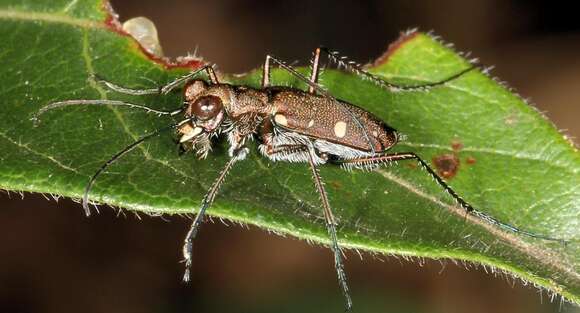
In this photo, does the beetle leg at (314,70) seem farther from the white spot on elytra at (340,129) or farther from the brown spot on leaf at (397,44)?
the brown spot on leaf at (397,44)

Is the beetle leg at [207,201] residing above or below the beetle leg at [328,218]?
below

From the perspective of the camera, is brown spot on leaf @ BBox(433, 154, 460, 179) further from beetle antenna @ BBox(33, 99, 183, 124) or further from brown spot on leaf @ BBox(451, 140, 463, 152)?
beetle antenna @ BBox(33, 99, 183, 124)

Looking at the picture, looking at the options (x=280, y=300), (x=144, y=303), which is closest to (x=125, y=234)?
(x=144, y=303)

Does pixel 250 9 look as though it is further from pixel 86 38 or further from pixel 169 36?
pixel 86 38

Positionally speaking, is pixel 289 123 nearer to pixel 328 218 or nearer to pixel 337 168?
pixel 337 168

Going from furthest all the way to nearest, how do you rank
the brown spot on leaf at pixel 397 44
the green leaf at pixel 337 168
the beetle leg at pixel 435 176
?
1. the brown spot on leaf at pixel 397 44
2. the beetle leg at pixel 435 176
3. the green leaf at pixel 337 168

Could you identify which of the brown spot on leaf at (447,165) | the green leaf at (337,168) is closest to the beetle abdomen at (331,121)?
the green leaf at (337,168)

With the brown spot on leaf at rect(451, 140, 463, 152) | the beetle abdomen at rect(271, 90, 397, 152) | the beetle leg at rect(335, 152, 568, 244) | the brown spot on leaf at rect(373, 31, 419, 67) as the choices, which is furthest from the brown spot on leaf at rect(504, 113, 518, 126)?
the brown spot on leaf at rect(373, 31, 419, 67)
